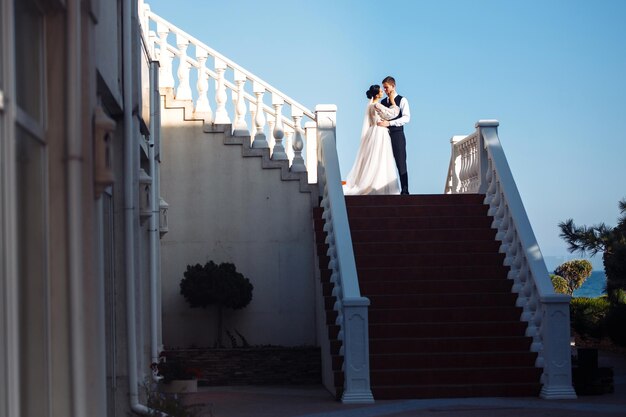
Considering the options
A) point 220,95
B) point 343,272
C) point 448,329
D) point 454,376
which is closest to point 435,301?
point 448,329

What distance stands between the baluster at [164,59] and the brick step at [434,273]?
16.0 ft

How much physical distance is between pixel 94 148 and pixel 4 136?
1892 millimetres

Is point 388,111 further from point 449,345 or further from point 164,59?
point 449,345

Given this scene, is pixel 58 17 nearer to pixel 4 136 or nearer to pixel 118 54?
pixel 4 136

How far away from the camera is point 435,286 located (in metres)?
15.0

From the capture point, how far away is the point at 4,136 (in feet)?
14.5

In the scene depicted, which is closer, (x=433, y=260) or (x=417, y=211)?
(x=433, y=260)

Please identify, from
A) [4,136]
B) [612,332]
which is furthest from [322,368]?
[4,136]

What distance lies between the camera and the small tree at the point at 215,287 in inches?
655

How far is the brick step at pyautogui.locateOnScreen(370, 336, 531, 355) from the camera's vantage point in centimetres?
1380

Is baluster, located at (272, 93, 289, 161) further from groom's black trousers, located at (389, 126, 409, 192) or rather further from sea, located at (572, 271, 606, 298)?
sea, located at (572, 271, 606, 298)

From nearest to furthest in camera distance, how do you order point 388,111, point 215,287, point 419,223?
1. point 419,223
2. point 215,287
3. point 388,111

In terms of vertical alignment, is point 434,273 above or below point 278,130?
below

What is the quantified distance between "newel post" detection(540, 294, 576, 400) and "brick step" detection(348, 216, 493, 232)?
3.43 m
